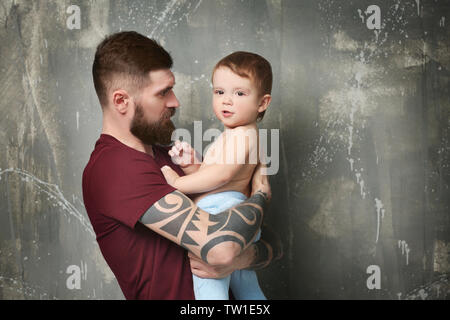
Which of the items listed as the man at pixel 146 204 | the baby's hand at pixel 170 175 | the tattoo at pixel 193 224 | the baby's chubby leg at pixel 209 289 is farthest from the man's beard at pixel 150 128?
the baby's chubby leg at pixel 209 289

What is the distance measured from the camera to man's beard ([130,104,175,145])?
1.71 metres

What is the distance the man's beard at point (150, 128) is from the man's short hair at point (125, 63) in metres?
0.10

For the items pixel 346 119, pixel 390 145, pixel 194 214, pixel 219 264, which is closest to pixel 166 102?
pixel 194 214

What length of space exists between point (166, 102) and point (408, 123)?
1.70m

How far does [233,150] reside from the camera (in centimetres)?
172

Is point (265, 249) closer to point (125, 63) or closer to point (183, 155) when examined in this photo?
point (183, 155)

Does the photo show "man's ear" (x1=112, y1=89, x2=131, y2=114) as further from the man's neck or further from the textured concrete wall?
the textured concrete wall

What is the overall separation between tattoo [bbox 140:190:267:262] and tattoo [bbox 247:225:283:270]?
0.24 meters

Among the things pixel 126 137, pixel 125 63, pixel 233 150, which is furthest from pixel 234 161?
pixel 125 63

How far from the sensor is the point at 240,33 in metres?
2.73

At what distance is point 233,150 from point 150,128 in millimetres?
321

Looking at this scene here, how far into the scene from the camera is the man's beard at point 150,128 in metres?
1.71

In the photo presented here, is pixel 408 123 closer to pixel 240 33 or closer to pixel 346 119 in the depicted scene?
pixel 346 119

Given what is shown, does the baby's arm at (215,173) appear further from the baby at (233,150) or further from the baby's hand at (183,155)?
the baby's hand at (183,155)
